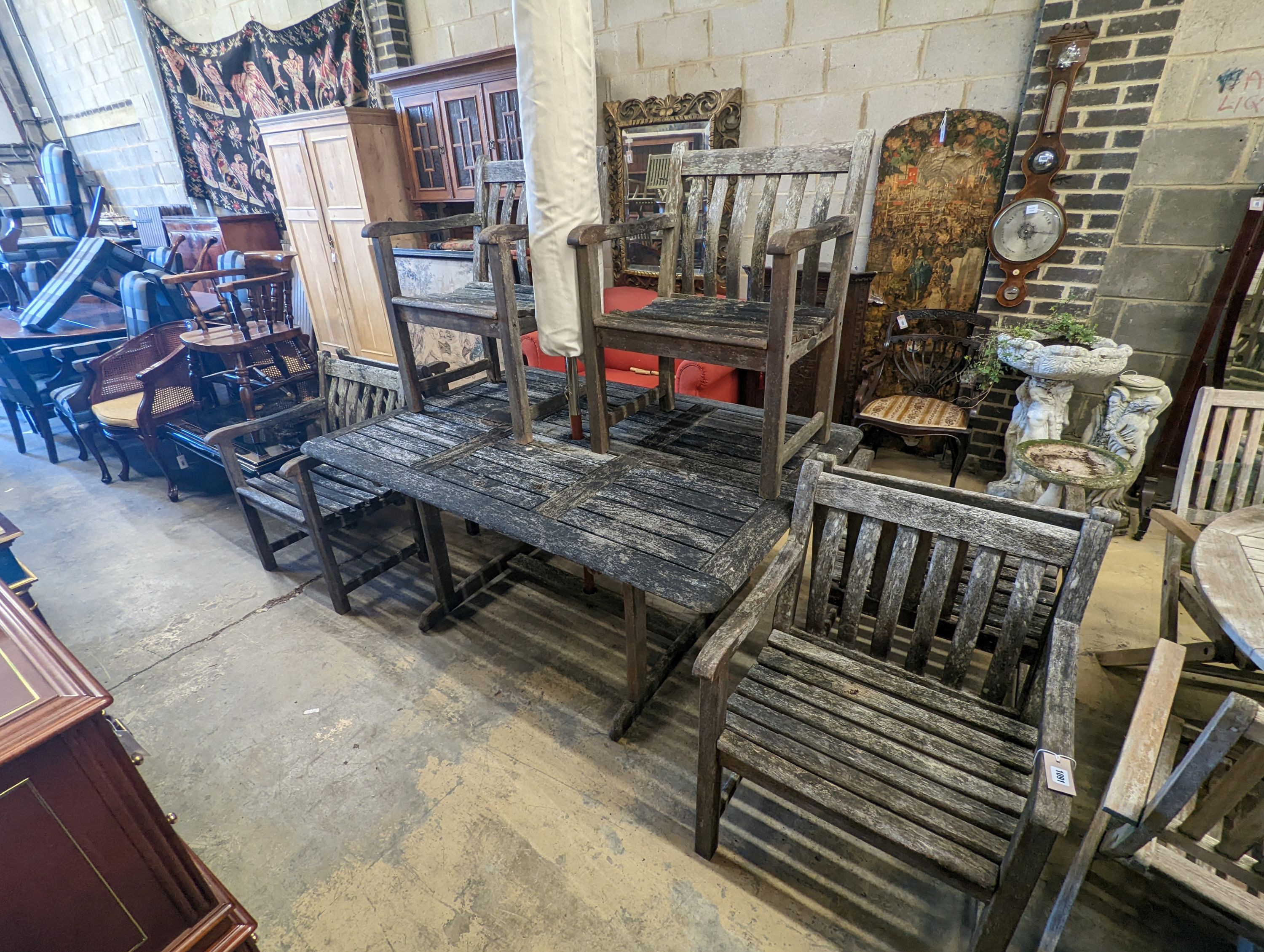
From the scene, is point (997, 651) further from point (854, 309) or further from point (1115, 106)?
point (1115, 106)

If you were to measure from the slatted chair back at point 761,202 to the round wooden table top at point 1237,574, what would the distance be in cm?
114

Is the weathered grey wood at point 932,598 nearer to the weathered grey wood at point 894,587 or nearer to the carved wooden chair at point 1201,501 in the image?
the weathered grey wood at point 894,587

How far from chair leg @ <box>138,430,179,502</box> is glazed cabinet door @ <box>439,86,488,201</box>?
8.37 ft

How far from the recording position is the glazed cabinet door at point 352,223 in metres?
4.20

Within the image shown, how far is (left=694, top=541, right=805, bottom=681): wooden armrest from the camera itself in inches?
48.2

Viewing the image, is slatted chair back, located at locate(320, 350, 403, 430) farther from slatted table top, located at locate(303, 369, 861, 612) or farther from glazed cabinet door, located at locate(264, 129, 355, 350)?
glazed cabinet door, located at locate(264, 129, 355, 350)

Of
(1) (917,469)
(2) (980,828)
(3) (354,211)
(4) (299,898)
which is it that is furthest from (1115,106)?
(3) (354,211)

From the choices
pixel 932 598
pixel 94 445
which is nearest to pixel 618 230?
pixel 932 598

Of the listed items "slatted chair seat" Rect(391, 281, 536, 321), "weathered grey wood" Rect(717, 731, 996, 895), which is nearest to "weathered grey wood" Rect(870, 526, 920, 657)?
"weathered grey wood" Rect(717, 731, 996, 895)

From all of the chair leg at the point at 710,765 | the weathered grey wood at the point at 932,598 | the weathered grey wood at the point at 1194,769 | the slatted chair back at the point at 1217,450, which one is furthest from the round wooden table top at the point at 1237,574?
the chair leg at the point at 710,765

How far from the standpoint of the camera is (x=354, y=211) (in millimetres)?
4348

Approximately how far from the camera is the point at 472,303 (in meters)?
2.11

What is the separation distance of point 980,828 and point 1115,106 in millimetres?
2996

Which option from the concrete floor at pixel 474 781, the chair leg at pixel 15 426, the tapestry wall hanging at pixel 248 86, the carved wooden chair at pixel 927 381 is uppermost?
the tapestry wall hanging at pixel 248 86
